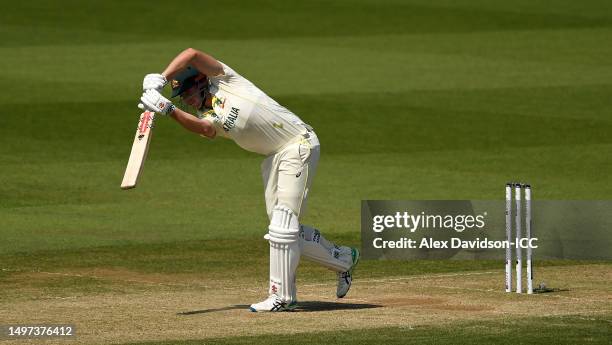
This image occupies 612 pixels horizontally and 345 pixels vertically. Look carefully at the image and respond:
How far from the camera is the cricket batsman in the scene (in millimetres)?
10945

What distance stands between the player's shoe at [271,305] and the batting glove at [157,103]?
155 centimetres

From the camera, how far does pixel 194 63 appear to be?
10.8 m

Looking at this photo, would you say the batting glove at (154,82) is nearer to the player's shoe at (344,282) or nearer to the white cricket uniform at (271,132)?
the white cricket uniform at (271,132)

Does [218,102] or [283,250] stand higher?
[218,102]

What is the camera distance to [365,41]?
31.1 m

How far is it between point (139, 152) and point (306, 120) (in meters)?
13.5

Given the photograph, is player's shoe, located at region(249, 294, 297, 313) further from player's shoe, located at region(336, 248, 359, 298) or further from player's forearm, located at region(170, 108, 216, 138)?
player's forearm, located at region(170, 108, 216, 138)

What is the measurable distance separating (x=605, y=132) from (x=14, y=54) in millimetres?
12143

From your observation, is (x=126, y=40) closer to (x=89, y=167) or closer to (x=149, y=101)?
(x=89, y=167)

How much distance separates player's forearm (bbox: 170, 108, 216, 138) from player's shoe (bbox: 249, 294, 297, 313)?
1.27 metres

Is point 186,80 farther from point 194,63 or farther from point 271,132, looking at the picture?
point 271,132

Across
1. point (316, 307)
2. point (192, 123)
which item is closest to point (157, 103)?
point (192, 123)

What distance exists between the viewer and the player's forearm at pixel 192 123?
1069cm

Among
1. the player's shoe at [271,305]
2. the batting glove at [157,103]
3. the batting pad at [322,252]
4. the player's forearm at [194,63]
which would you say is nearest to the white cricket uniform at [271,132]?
the player's forearm at [194,63]
